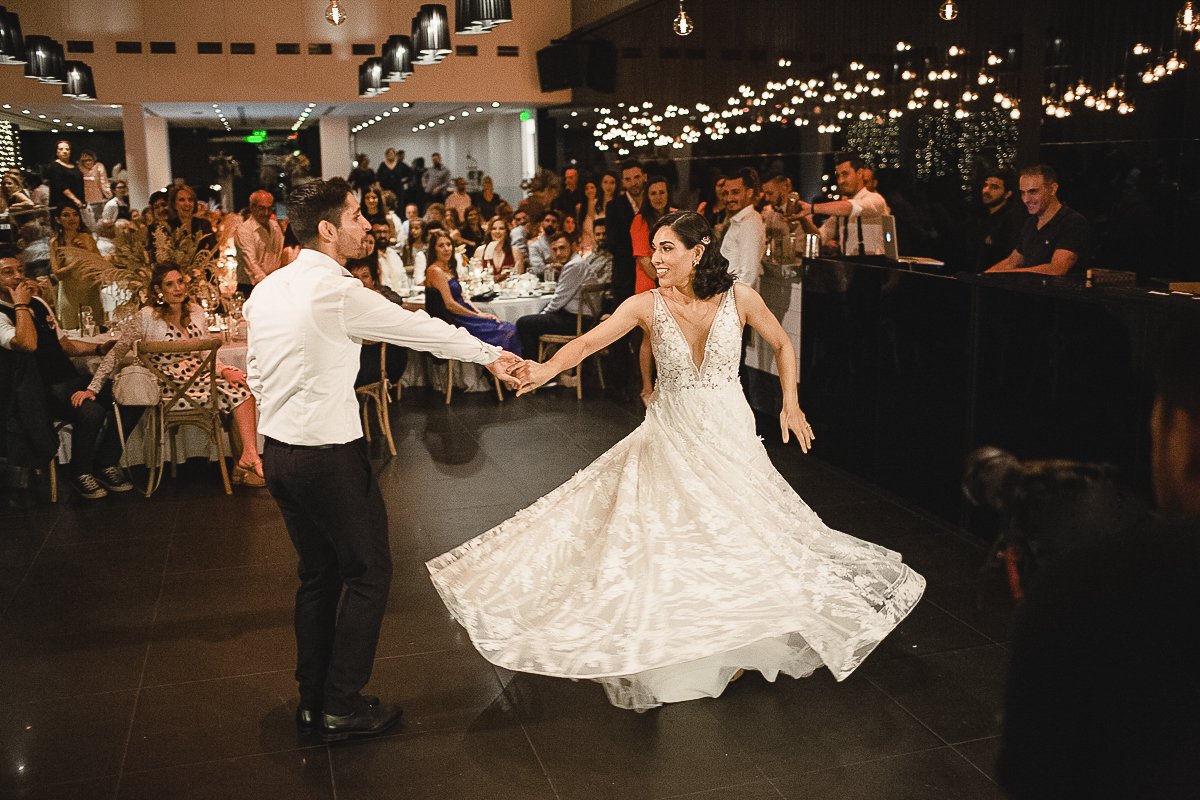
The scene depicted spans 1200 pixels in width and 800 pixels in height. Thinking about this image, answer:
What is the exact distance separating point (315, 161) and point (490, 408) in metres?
17.1

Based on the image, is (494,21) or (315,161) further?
(315,161)

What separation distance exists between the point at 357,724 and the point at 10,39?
8.17m

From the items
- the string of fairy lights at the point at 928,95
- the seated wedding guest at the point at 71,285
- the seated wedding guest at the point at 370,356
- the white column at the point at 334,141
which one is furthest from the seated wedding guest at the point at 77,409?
the white column at the point at 334,141

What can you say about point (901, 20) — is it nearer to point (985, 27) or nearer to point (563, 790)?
point (985, 27)

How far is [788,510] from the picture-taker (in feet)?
11.7

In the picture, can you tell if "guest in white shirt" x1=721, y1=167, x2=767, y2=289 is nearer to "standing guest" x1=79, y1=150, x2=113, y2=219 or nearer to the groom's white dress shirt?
the groom's white dress shirt

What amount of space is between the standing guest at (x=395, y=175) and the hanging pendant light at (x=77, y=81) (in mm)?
4910

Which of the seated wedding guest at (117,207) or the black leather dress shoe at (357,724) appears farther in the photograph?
the seated wedding guest at (117,207)

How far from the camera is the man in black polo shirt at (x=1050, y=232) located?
5.64 m

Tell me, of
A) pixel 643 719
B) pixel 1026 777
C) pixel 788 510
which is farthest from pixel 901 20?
pixel 1026 777

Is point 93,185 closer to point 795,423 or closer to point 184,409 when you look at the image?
point 184,409

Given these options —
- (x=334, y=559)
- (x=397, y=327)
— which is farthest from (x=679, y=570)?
(x=397, y=327)

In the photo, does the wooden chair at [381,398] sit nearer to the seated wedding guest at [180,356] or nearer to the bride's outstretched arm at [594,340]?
the seated wedding guest at [180,356]

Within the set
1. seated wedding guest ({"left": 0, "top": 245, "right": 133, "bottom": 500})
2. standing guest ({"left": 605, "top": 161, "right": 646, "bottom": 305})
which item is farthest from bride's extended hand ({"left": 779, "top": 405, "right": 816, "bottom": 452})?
standing guest ({"left": 605, "top": 161, "right": 646, "bottom": 305})
